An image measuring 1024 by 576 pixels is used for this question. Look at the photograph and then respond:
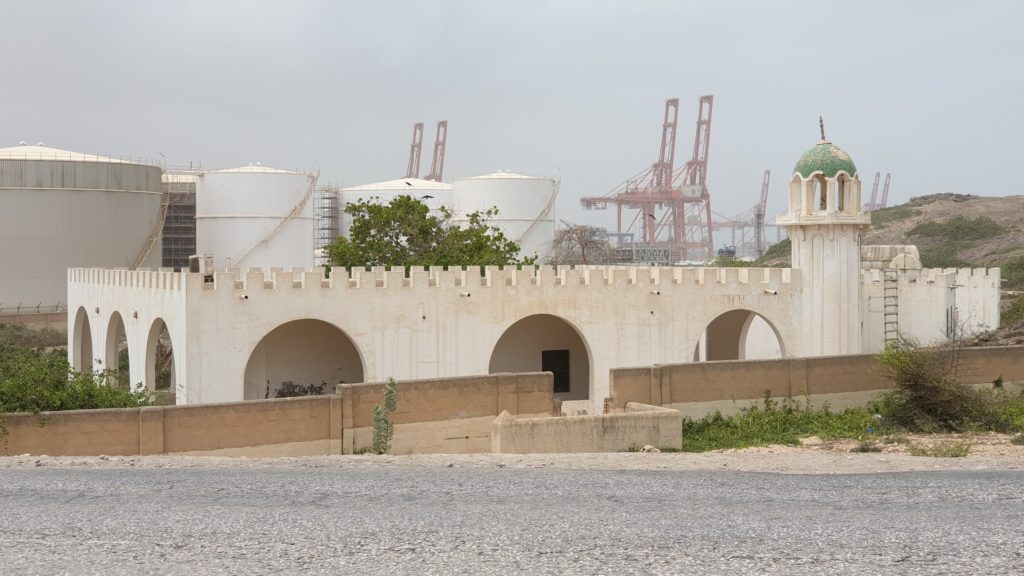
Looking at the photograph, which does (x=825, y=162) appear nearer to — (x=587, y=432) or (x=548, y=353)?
(x=548, y=353)

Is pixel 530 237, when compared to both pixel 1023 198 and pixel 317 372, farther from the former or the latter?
pixel 1023 198

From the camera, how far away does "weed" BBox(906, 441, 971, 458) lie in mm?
14977

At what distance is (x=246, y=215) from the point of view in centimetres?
4072

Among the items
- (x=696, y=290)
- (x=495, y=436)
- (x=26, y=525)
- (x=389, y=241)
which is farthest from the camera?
(x=389, y=241)

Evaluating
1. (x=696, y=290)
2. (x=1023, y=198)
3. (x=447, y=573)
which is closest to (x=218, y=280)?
(x=696, y=290)

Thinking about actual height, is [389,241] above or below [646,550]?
above

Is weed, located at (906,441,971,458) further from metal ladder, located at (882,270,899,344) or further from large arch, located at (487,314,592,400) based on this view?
large arch, located at (487,314,592,400)

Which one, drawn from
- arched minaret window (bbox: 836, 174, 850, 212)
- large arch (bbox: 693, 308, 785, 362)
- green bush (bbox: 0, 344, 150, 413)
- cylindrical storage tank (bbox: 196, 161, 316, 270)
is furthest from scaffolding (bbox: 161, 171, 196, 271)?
arched minaret window (bbox: 836, 174, 850, 212)

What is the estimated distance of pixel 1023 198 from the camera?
77.3 metres

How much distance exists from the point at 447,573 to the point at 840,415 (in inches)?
568

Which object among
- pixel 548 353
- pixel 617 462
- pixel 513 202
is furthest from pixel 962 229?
pixel 617 462

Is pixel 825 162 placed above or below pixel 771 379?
above

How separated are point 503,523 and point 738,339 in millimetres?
21378

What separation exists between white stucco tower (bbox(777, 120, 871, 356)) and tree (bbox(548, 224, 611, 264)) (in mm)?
22342
